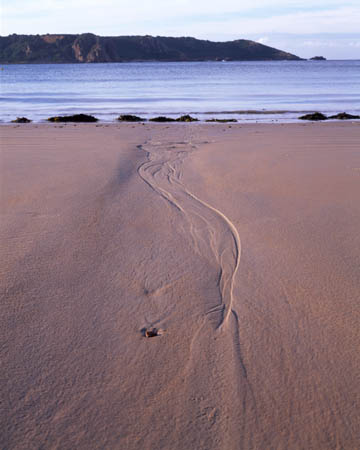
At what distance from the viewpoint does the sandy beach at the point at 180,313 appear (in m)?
1.85

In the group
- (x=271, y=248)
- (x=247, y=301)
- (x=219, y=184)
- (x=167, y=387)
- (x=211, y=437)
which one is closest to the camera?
(x=211, y=437)

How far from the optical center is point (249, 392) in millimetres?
2016

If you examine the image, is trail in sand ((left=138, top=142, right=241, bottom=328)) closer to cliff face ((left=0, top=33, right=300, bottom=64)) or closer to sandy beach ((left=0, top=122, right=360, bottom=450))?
sandy beach ((left=0, top=122, right=360, bottom=450))

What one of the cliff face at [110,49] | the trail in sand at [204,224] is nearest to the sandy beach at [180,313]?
the trail in sand at [204,224]

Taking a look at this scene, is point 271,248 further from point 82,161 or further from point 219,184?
point 82,161

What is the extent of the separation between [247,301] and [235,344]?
1.55 feet

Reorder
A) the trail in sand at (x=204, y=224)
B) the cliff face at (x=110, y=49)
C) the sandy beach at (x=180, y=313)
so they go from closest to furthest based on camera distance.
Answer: the sandy beach at (x=180, y=313)
the trail in sand at (x=204, y=224)
the cliff face at (x=110, y=49)

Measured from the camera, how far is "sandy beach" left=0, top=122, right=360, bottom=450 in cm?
185

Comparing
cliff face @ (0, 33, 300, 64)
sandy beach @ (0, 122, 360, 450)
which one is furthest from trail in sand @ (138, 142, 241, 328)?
cliff face @ (0, 33, 300, 64)

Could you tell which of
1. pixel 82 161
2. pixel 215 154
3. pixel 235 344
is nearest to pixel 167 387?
pixel 235 344

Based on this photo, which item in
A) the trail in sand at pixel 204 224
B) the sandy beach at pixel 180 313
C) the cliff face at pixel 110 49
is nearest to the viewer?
the sandy beach at pixel 180 313

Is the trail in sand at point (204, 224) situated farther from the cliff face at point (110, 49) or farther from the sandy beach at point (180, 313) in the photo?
the cliff face at point (110, 49)

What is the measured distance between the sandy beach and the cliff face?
126991 millimetres

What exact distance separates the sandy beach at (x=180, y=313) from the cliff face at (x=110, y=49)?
127 meters
